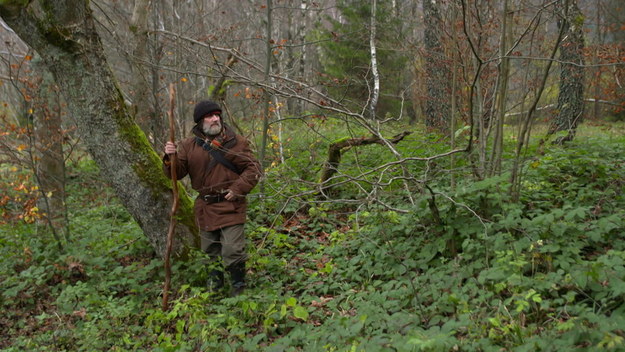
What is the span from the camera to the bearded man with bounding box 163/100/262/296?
4707mm

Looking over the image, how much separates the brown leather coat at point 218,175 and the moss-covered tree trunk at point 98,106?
66cm

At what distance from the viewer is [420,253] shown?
436 centimetres

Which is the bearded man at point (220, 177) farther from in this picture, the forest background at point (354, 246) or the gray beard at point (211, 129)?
the forest background at point (354, 246)

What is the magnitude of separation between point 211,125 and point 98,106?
53.9 inches

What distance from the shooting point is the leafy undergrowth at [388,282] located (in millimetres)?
3021

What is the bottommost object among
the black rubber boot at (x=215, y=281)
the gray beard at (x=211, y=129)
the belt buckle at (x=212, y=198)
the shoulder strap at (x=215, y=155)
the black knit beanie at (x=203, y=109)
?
the black rubber boot at (x=215, y=281)

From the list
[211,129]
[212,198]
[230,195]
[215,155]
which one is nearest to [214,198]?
[212,198]

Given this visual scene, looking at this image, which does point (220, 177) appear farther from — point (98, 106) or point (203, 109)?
point (98, 106)

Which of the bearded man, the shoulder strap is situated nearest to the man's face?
the bearded man

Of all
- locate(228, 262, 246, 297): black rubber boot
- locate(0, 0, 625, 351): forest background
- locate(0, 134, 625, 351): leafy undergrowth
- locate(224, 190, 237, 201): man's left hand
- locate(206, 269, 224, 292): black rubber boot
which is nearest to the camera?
locate(0, 134, 625, 351): leafy undergrowth

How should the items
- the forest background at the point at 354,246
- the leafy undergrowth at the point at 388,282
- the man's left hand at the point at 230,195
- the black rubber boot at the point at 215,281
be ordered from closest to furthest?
1. the leafy undergrowth at the point at 388,282
2. the forest background at the point at 354,246
3. the man's left hand at the point at 230,195
4. the black rubber boot at the point at 215,281

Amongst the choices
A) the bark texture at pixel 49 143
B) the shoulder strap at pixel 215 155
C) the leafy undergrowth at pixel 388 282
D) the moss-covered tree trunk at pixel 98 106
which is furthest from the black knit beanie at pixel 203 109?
the bark texture at pixel 49 143

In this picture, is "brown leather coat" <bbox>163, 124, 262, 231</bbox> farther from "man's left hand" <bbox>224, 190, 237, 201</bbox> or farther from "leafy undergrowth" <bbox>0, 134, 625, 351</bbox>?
"leafy undergrowth" <bbox>0, 134, 625, 351</bbox>

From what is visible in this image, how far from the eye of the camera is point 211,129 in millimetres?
4746
